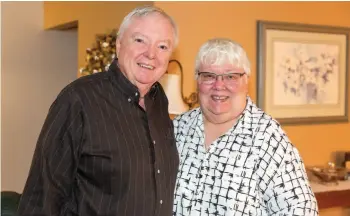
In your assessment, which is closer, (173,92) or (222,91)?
(222,91)

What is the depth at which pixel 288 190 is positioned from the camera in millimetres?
1671

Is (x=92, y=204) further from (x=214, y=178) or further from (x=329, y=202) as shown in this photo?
(x=329, y=202)

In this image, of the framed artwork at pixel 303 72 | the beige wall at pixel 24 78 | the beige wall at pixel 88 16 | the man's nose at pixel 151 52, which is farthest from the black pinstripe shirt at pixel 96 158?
the beige wall at pixel 24 78

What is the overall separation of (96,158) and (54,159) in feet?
0.43

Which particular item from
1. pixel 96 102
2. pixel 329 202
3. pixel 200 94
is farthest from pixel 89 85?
pixel 329 202

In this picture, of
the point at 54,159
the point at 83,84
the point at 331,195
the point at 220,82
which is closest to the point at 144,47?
the point at 83,84

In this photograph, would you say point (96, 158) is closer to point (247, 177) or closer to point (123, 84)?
point (123, 84)

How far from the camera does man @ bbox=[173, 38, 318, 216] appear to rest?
1688mm

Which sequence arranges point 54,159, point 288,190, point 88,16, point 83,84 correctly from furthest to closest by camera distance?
point 88,16, point 288,190, point 83,84, point 54,159

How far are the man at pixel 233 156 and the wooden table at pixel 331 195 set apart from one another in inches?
51.0

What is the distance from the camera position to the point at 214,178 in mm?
1746

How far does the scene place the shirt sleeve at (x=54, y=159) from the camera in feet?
4.73

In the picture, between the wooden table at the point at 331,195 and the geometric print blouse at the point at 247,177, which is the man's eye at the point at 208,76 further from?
the wooden table at the point at 331,195

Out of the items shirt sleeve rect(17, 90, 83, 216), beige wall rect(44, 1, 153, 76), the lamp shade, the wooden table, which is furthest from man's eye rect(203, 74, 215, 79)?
beige wall rect(44, 1, 153, 76)
